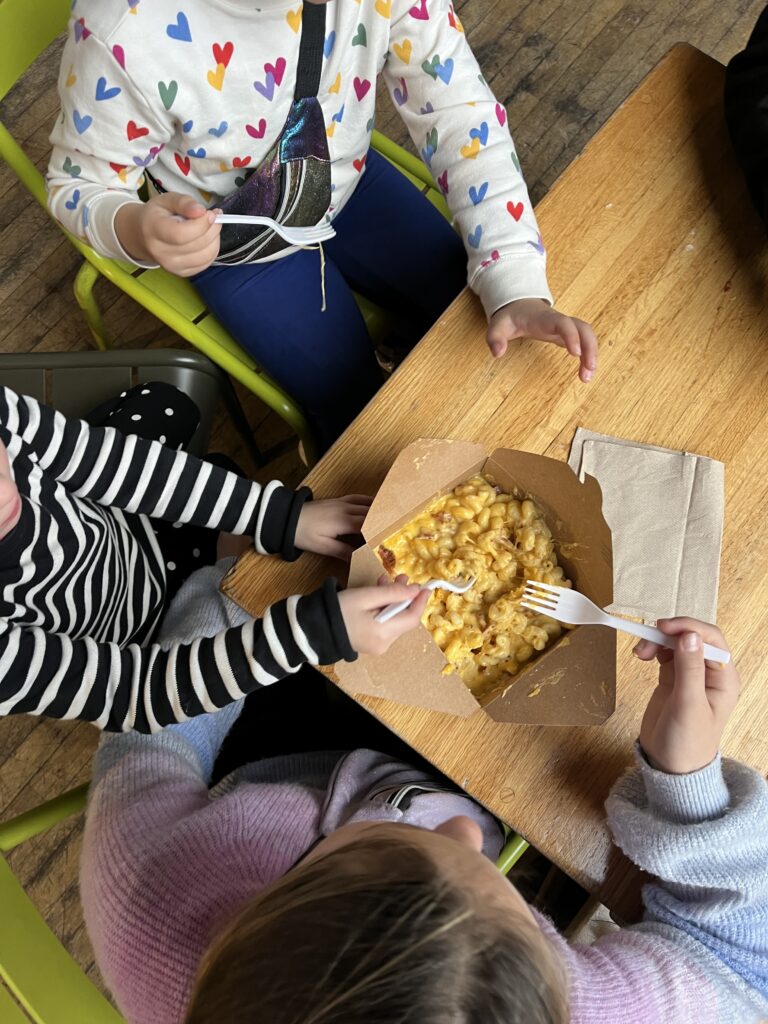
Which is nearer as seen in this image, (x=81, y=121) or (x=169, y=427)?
(x=81, y=121)

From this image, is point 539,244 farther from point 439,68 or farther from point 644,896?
point 644,896

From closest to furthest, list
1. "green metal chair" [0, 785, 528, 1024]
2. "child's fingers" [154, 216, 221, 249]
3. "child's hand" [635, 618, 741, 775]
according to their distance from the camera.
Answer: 1. "green metal chair" [0, 785, 528, 1024]
2. "child's hand" [635, 618, 741, 775]
3. "child's fingers" [154, 216, 221, 249]

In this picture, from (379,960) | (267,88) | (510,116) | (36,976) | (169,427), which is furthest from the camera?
(510,116)

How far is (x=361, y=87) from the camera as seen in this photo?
1.05 meters

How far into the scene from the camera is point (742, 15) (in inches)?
77.2

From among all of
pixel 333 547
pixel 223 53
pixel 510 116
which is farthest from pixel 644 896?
pixel 510 116

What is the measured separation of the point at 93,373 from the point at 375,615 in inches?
26.3

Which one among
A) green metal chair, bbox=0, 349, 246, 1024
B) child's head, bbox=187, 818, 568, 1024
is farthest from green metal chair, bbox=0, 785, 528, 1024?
child's head, bbox=187, 818, 568, 1024

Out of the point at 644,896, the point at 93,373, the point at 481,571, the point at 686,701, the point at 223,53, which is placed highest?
the point at 223,53

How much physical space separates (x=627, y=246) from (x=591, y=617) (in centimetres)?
48

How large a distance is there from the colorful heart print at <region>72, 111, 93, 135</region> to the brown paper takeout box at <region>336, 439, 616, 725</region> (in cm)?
57

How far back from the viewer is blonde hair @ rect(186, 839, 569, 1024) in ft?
1.61

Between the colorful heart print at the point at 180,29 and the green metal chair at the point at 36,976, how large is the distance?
0.91 m

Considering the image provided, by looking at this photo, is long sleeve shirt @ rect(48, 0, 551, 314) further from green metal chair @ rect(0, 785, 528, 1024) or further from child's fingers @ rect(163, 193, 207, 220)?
green metal chair @ rect(0, 785, 528, 1024)
